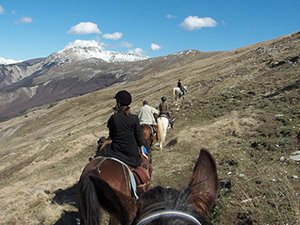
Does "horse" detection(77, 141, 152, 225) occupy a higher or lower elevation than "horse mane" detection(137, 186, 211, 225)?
lower

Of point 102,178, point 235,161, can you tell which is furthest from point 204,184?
point 235,161

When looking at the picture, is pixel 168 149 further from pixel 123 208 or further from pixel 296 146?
pixel 123 208

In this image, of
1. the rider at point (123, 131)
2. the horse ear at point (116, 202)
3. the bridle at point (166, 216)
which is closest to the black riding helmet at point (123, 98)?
the rider at point (123, 131)

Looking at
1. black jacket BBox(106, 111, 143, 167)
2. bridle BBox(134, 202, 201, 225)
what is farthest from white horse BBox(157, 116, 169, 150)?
bridle BBox(134, 202, 201, 225)

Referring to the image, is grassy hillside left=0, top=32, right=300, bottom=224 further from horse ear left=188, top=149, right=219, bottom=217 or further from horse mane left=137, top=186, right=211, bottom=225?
horse mane left=137, top=186, right=211, bottom=225

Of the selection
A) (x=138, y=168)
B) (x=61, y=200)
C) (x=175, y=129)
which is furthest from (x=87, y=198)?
(x=175, y=129)

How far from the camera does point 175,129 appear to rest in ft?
48.8

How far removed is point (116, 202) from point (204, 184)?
0.82 meters

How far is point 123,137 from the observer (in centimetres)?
504

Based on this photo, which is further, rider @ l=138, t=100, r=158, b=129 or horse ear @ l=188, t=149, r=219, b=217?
rider @ l=138, t=100, r=158, b=129

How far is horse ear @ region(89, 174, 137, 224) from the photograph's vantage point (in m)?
1.48

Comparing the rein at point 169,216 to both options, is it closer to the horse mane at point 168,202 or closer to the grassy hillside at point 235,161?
the horse mane at point 168,202

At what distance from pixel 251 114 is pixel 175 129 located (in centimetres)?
480

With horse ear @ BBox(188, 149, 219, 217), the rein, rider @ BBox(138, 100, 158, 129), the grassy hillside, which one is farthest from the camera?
rider @ BBox(138, 100, 158, 129)
